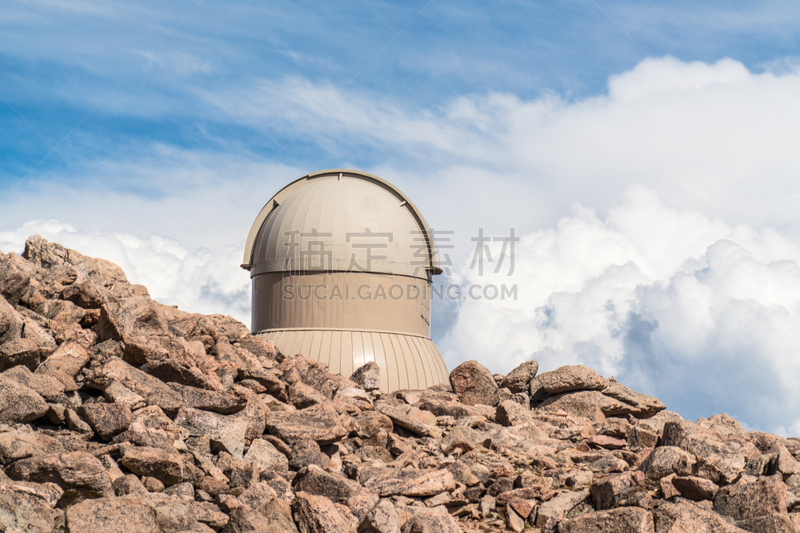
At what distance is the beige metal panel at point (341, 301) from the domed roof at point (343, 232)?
0.57 ft

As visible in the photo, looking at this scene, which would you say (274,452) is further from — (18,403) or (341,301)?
(341,301)

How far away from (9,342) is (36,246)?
3.66m

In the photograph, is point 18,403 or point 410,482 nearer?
point 18,403

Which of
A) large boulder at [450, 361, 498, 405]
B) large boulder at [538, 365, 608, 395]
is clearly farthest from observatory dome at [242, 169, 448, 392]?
large boulder at [538, 365, 608, 395]

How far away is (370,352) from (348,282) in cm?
129

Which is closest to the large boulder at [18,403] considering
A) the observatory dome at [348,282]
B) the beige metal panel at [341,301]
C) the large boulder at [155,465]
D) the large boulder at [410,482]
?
the large boulder at [155,465]

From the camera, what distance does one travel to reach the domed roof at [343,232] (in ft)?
40.8

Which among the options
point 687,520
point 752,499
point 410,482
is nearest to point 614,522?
point 687,520

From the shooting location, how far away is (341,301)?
12.5 metres

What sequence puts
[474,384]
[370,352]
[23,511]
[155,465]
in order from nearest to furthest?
1. [23,511]
2. [155,465]
3. [474,384]
4. [370,352]

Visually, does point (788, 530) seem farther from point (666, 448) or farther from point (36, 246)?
point (36, 246)

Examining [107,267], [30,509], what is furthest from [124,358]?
[107,267]

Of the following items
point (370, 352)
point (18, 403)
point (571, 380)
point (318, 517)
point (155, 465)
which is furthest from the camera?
point (370, 352)

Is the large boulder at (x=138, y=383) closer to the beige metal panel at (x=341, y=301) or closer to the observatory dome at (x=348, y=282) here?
the observatory dome at (x=348, y=282)
